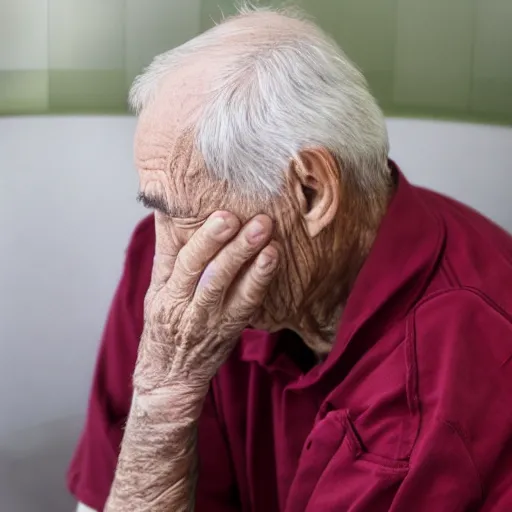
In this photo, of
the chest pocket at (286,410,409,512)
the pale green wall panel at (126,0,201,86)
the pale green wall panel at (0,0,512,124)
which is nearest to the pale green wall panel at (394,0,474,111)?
the pale green wall panel at (0,0,512,124)

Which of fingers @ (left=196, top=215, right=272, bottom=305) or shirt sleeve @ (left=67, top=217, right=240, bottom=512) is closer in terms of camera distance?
fingers @ (left=196, top=215, right=272, bottom=305)

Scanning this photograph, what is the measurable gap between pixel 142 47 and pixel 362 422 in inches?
36.8

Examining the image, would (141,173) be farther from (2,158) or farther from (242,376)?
(2,158)

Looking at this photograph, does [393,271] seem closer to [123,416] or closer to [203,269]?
[203,269]

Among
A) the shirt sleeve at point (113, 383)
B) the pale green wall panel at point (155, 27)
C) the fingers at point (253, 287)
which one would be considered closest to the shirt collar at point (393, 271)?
the fingers at point (253, 287)

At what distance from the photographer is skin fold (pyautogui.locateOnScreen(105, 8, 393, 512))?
2.95 ft

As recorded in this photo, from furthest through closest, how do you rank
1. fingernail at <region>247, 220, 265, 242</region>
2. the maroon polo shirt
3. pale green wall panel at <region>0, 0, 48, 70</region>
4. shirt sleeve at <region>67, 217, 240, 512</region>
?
pale green wall panel at <region>0, 0, 48, 70</region>, shirt sleeve at <region>67, 217, 240, 512</region>, fingernail at <region>247, 220, 265, 242</region>, the maroon polo shirt

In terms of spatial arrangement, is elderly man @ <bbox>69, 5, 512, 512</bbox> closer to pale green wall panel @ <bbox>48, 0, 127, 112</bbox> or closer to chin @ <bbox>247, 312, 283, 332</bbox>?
chin @ <bbox>247, 312, 283, 332</bbox>

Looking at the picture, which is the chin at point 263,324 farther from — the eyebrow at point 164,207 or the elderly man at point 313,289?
the eyebrow at point 164,207

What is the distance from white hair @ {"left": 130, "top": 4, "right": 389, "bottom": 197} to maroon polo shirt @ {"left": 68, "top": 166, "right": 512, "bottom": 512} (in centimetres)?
13

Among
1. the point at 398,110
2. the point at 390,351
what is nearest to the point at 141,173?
the point at 390,351

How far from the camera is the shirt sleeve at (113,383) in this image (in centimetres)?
121

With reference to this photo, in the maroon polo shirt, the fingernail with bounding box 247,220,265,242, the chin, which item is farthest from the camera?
the chin

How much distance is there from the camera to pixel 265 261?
0.91 meters
